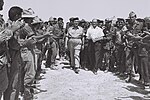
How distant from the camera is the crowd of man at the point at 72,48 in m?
5.17

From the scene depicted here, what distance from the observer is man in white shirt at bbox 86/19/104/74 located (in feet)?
40.8

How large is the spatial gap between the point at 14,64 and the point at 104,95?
381cm

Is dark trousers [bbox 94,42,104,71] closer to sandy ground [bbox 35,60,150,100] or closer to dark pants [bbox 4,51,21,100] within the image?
sandy ground [bbox 35,60,150,100]

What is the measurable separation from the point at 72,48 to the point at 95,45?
0.91m

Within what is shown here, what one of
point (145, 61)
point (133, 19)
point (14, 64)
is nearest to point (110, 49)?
point (133, 19)

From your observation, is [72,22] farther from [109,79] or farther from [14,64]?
[14,64]

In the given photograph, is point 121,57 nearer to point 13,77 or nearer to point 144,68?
point 144,68

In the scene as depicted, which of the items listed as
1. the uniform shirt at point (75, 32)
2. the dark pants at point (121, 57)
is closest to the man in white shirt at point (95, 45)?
the uniform shirt at point (75, 32)

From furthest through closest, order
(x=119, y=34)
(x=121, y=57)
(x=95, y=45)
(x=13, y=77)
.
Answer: (x=95, y=45) → (x=119, y=34) → (x=121, y=57) → (x=13, y=77)

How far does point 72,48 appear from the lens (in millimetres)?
12375

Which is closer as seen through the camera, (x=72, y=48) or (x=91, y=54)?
(x=72, y=48)

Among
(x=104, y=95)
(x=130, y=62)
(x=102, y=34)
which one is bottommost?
(x=104, y=95)

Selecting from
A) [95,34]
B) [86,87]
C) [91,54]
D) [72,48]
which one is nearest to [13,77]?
[86,87]

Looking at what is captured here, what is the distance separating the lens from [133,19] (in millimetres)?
10008
